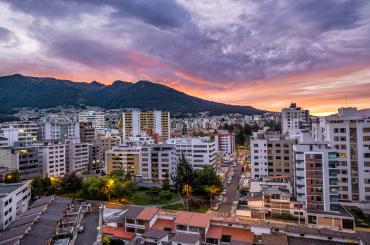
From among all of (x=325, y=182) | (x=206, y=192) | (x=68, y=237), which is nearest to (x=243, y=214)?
(x=206, y=192)

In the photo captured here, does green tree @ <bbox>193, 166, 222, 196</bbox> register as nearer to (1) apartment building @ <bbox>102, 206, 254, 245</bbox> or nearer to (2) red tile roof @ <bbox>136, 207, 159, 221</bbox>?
(1) apartment building @ <bbox>102, 206, 254, 245</bbox>

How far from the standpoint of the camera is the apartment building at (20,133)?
1961 inches

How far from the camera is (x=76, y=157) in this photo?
49.5m

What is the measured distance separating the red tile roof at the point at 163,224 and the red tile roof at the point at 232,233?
3436mm

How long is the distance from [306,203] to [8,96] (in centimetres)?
20543

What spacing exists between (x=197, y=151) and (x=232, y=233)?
23.0 metres

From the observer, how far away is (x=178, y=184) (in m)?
33.6

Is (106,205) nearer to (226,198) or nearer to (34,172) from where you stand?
(226,198)

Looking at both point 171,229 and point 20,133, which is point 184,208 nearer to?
point 171,229

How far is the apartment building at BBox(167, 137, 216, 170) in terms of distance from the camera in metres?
44.7

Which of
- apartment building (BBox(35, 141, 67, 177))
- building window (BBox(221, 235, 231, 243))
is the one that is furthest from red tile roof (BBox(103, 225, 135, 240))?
apartment building (BBox(35, 141, 67, 177))

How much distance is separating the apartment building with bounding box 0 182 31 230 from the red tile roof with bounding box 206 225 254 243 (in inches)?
639

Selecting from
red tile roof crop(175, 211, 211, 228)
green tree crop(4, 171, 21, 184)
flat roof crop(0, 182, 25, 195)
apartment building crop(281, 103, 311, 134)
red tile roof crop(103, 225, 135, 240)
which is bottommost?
red tile roof crop(103, 225, 135, 240)

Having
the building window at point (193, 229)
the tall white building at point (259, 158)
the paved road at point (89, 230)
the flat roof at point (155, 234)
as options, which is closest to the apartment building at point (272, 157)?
the tall white building at point (259, 158)
